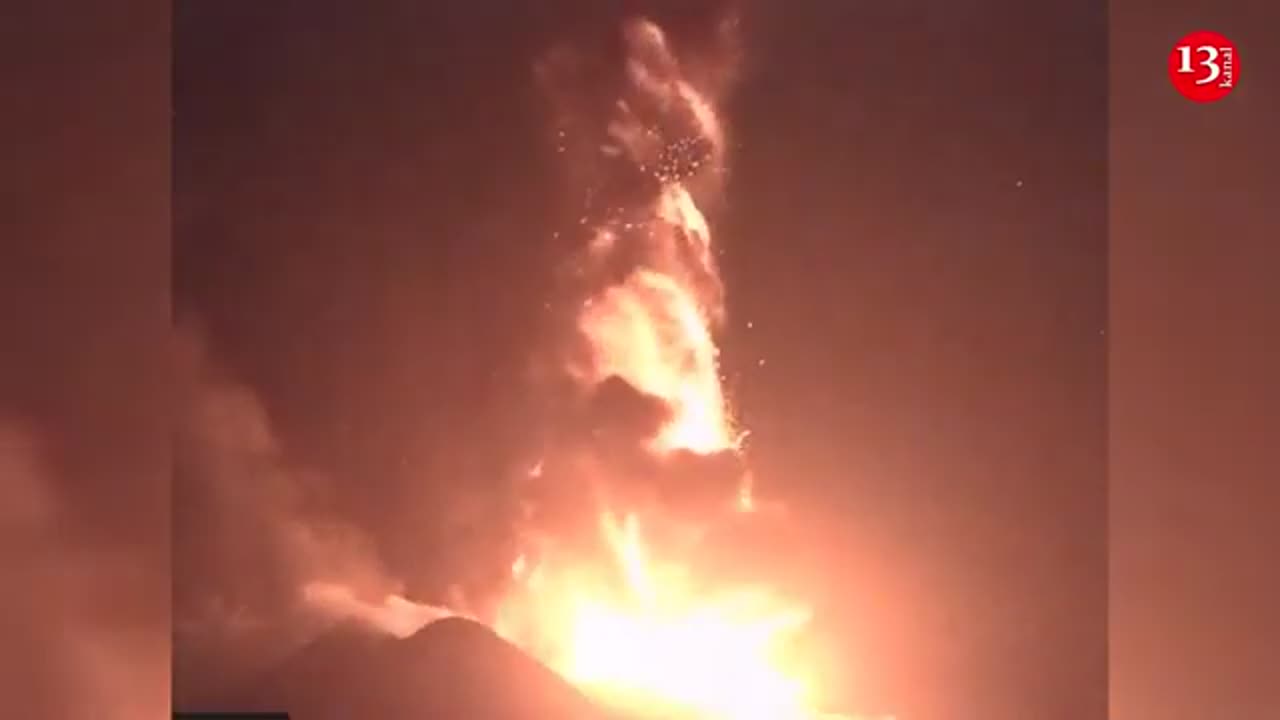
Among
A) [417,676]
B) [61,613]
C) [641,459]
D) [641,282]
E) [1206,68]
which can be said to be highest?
[1206,68]

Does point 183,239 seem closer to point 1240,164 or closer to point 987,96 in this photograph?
point 987,96

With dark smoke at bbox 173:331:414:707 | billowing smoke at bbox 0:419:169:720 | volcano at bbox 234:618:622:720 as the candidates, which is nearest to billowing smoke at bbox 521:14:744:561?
volcano at bbox 234:618:622:720

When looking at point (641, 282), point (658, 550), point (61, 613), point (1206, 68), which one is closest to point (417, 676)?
point (658, 550)

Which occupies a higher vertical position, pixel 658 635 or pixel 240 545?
pixel 240 545

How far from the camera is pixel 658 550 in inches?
83.0

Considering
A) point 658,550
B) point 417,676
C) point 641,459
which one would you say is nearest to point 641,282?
point 641,459

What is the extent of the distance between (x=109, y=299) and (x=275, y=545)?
0.50m

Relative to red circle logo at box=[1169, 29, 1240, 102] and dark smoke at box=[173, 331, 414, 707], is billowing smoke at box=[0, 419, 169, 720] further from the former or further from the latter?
red circle logo at box=[1169, 29, 1240, 102]

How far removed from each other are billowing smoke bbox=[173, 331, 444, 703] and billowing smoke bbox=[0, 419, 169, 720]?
0.21ft

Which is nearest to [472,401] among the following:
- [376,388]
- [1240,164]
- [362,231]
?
[376,388]

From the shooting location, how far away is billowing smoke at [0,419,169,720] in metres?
2.10

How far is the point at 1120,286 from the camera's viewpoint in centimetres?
206

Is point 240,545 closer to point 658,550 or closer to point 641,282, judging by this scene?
point 658,550

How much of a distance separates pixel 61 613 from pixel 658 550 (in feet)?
3.27
